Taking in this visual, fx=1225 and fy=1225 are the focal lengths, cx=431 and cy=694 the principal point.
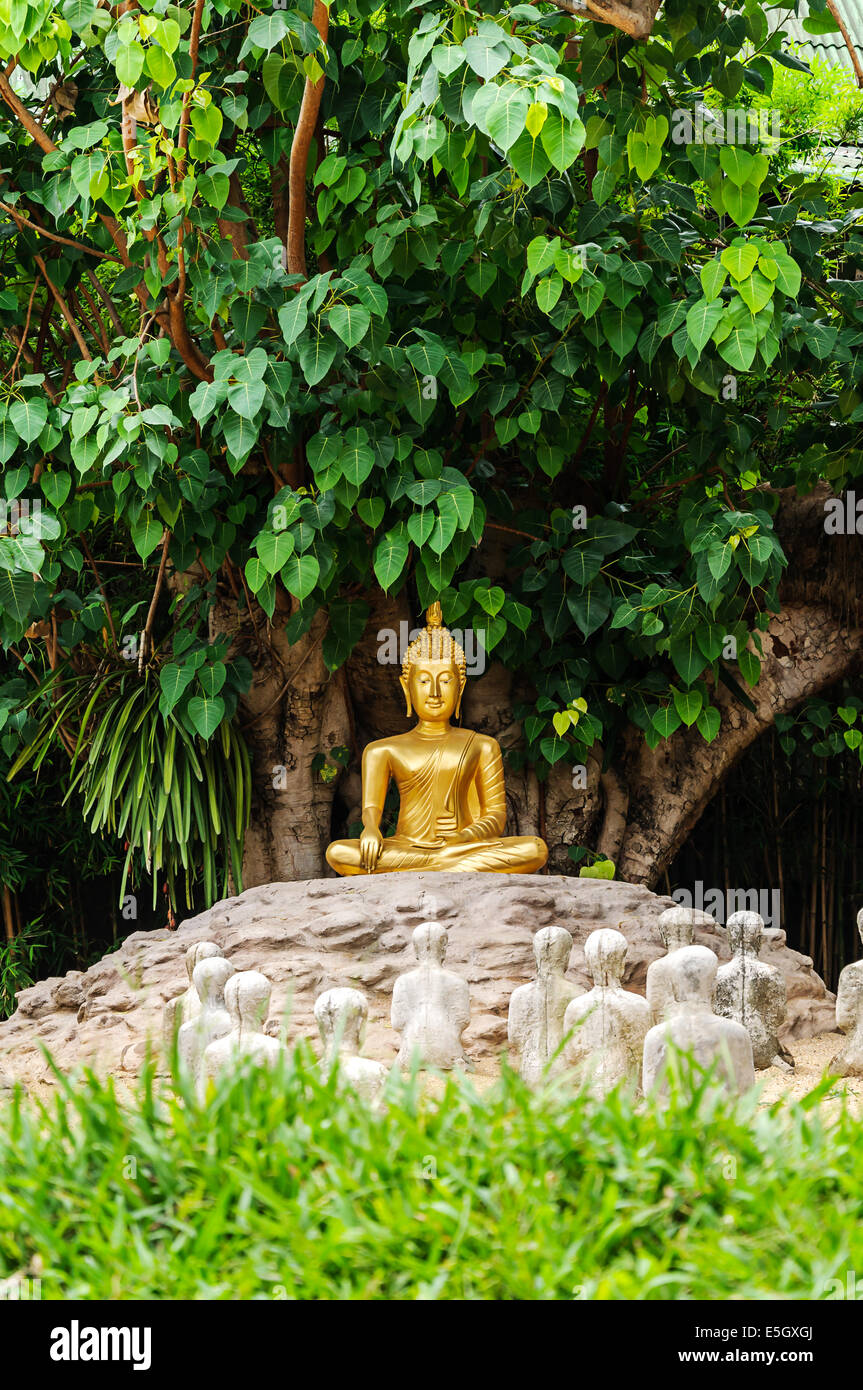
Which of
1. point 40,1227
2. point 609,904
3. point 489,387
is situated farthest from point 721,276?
point 40,1227

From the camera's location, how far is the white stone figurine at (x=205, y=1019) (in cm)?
292

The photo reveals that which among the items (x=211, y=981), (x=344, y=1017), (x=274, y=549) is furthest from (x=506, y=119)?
(x=211, y=981)

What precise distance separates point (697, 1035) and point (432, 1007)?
2.50 ft

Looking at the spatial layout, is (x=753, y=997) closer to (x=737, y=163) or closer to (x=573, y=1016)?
(x=573, y=1016)

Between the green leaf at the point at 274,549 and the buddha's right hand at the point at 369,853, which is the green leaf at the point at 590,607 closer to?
the buddha's right hand at the point at 369,853

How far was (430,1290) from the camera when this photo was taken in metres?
1.72

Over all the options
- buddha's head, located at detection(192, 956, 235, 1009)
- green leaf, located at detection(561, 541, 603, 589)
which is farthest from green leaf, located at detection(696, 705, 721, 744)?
buddha's head, located at detection(192, 956, 235, 1009)

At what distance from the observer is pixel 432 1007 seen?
125 inches

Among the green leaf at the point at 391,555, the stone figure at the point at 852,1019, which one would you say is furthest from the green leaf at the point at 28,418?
the stone figure at the point at 852,1019

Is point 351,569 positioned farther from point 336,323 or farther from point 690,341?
point 690,341

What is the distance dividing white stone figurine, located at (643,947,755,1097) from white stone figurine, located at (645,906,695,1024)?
0.05 metres

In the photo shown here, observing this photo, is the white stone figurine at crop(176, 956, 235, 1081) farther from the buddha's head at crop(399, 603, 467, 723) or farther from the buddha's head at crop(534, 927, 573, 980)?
the buddha's head at crop(399, 603, 467, 723)

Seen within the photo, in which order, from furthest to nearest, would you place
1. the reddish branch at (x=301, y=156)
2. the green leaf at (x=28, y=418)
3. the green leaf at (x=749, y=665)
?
1. the green leaf at (x=749, y=665)
2. the green leaf at (x=28, y=418)
3. the reddish branch at (x=301, y=156)

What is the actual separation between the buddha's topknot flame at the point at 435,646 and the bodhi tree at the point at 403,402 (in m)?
0.24
